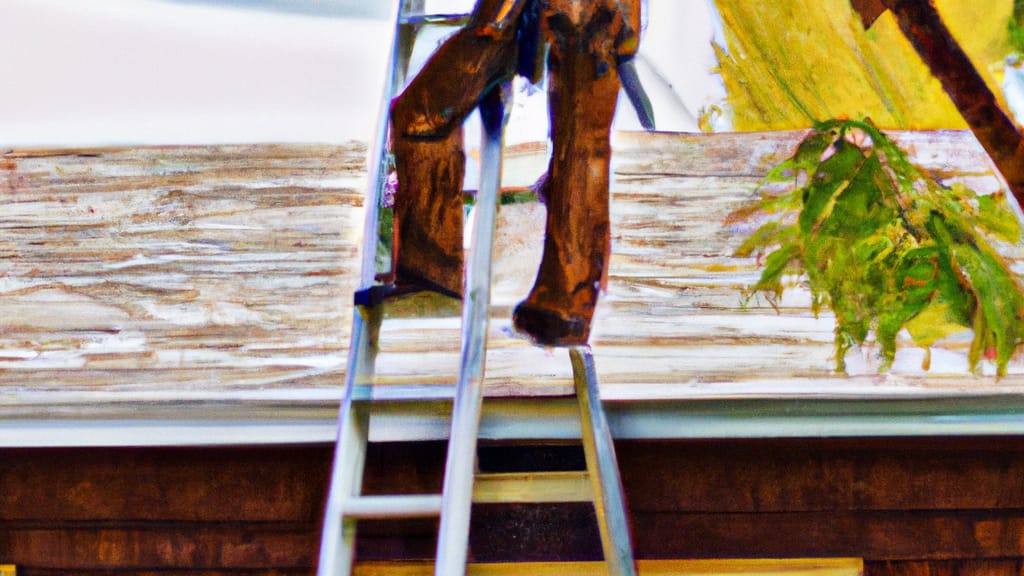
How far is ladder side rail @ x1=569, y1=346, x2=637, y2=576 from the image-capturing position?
1103 millimetres

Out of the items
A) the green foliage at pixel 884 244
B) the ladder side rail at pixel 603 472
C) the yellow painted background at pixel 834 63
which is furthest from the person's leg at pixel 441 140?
the yellow painted background at pixel 834 63

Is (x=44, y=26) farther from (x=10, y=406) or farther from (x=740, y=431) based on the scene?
(x=740, y=431)

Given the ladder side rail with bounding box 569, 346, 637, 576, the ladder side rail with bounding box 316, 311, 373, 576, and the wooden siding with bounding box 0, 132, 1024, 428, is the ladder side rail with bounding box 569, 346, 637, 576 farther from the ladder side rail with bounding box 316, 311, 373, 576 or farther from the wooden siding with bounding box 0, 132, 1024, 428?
the ladder side rail with bounding box 316, 311, 373, 576

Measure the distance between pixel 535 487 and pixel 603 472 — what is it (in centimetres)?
11

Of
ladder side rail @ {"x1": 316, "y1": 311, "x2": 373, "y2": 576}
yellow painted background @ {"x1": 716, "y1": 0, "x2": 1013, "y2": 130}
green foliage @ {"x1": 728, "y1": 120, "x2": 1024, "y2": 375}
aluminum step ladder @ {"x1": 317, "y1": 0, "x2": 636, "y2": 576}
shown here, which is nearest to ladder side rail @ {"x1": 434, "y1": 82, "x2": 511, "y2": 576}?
aluminum step ladder @ {"x1": 317, "y1": 0, "x2": 636, "y2": 576}

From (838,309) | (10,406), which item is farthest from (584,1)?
(10,406)

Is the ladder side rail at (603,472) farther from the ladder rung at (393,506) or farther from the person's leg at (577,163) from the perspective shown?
the ladder rung at (393,506)

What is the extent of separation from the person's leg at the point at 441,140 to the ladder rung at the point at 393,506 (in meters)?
0.33

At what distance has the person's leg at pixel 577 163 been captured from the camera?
3.57ft

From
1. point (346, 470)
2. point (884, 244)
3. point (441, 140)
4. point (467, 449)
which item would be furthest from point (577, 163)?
point (884, 244)

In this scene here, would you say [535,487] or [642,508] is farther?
[642,508]

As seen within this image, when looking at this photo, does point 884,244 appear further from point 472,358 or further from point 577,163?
point 472,358

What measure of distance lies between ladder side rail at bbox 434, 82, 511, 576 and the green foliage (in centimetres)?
65

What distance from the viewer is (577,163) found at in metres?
1.13
